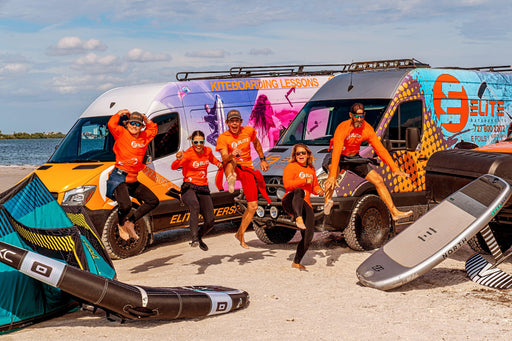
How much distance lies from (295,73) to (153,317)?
869 cm

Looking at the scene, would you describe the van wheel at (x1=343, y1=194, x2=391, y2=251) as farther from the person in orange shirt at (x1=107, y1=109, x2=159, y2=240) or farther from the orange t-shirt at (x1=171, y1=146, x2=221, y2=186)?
the person in orange shirt at (x1=107, y1=109, x2=159, y2=240)

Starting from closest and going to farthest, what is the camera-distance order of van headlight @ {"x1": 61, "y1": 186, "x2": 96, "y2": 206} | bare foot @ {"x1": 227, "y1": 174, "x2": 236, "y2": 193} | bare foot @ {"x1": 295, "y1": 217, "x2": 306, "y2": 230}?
bare foot @ {"x1": 295, "y1": 217, "x2": 306, "y2": 230}
bare foot @ {"x1": 227, "y1": 174, "x2": 236, "y2": 193}
van headlight @ {"x1": 61, "y1": 186, "x2": 96, "y2": 206}

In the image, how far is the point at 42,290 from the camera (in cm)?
759

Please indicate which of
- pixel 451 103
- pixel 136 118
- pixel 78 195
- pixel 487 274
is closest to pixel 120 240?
pixel 78 195

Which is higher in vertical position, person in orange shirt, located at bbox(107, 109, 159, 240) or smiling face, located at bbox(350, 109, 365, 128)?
smiling face, located at bbox(350, 109, 365, 128)

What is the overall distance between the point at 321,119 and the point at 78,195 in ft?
13.7

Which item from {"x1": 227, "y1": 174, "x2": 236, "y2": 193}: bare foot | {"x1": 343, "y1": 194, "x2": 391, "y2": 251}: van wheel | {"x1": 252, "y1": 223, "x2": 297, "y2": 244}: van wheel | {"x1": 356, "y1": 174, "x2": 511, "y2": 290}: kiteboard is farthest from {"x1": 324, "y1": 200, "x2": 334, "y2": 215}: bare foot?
{"x1": 252, "y1": 223, "x2": 297, "y2": 244}: van wheel

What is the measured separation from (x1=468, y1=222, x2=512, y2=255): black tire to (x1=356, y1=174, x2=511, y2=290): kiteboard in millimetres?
1173

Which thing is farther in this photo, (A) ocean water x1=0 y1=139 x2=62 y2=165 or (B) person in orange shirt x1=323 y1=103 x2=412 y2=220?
(A) ocean water x1=0 y1=139 x2=62 y2=165

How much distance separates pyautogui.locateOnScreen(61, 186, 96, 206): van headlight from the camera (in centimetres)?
1075

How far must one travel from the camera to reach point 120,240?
1123 centimetres

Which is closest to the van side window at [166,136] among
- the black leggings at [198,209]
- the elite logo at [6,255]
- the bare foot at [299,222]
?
the black leggings at [198,209]

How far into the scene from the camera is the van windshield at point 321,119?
11258 millimetres

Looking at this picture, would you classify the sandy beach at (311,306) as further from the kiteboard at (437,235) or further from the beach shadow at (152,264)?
the kiteboard at (437,235)
